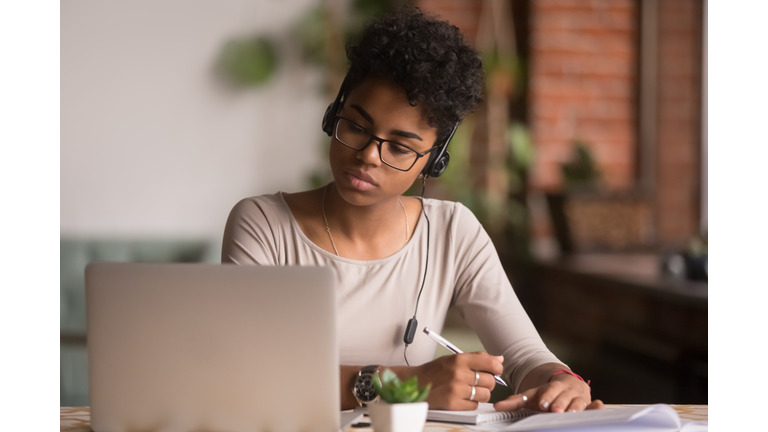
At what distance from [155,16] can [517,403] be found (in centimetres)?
298

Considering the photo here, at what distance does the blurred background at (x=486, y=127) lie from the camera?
10.5 feet

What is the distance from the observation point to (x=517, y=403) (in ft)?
3.46

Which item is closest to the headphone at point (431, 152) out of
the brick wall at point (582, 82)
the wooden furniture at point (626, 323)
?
the wooden furniture at point (626, 323)

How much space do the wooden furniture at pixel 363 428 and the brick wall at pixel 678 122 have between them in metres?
2.63

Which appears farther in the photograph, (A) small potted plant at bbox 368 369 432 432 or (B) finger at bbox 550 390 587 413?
(B) finger at bbox 550 390 587 413

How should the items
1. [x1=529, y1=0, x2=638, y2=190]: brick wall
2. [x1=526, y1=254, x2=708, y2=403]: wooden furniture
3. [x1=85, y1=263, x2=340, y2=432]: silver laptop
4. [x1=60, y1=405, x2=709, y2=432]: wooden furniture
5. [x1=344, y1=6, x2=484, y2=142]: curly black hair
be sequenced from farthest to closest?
[x1=529, y1=0, x2=638, y2=190]: brick wall → [x1=526, y1=254, x2=708, y2=403]: wooden furniture → [x1=344, y1=6, x2=484, y2=142]: curly black hair → [x1=60, y1=405, x2=709, y2=432]: wooden furniture → [x1=85, y1=263, x2=340, y2=432]: silver laptop

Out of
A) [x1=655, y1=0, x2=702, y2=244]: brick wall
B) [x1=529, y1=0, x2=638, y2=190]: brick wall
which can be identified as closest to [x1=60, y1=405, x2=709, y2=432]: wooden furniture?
[x1=529, y1=0, x2=638, y2=190]: brick wall

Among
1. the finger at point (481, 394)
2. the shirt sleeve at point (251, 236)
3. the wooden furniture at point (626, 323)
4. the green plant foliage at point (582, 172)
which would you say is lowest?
the wooden furniture at point (626, 323)

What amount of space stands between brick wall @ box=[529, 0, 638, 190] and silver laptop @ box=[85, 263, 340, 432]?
2883mm

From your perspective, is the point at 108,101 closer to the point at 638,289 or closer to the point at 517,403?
the point at 638,289

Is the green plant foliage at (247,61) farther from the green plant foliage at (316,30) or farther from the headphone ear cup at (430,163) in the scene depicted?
the headphone ear cup at (430,163)

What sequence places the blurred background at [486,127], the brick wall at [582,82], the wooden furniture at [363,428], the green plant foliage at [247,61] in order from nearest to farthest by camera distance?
the wooden furniture at [363,428]
the blurred background at [486,127]
the green plant foliage at [247,61]
the brick wall at [582,82]

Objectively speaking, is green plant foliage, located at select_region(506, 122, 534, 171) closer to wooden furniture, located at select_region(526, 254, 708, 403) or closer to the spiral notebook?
wooden furniture, located at select_region(526, 254, 708, 403)

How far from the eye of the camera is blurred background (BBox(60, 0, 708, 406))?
3193 mm
